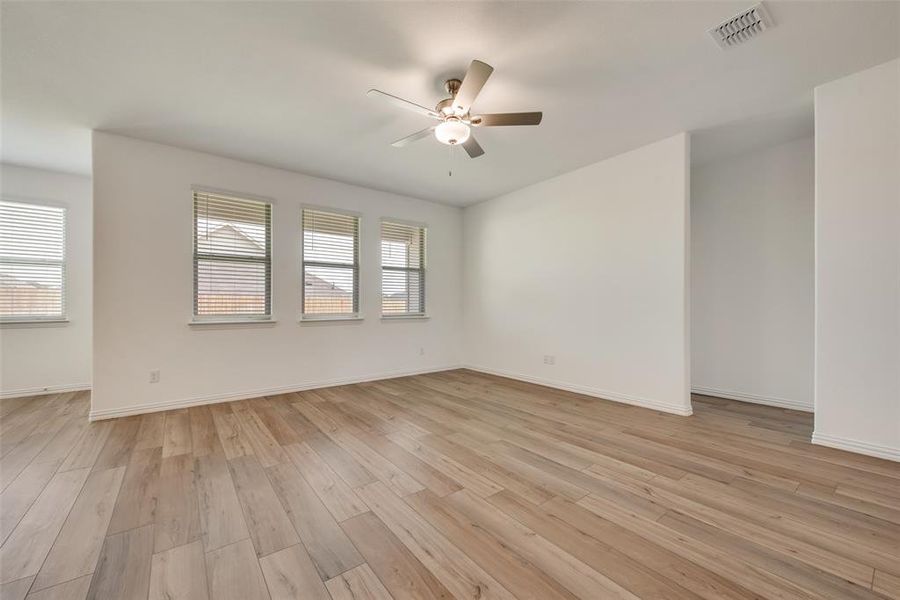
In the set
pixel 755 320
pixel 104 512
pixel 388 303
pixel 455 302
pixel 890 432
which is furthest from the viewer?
pixel 455 302

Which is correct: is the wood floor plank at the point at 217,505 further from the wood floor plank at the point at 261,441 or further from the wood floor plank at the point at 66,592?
the wood floor plank at the point at 66,592

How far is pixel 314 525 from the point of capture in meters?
1.74

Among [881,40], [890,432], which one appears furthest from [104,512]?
[881,40]

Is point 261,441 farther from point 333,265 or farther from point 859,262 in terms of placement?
point 859,262

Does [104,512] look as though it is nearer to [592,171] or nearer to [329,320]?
[329,320]

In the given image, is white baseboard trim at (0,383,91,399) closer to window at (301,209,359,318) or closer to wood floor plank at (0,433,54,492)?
wood floor plank at (0,433,54,492)

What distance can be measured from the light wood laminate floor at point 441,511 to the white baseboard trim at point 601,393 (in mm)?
318

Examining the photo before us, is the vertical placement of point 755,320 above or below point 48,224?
below

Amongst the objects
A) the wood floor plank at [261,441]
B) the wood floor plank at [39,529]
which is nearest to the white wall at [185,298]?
the wood floor plank at [261,441]

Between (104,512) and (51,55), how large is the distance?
2.86 m

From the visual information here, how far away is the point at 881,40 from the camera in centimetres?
225

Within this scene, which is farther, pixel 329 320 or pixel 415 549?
pixel 329 320

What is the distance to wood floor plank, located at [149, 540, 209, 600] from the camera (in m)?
1.32

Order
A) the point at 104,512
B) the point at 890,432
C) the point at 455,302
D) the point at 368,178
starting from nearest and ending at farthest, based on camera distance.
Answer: the point at 104,512 → the point at 890,432 → the point at 368,178 → the point at 455,302
